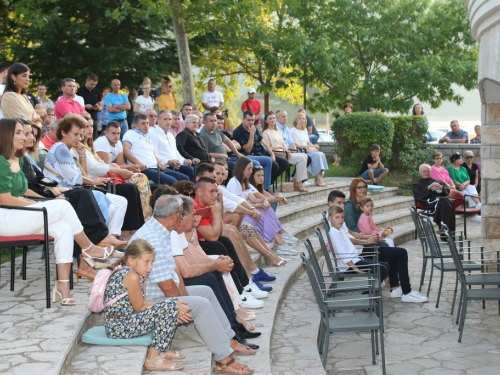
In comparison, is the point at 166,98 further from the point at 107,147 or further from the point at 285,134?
the point at 107,147

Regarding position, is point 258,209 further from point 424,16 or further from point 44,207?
point 424,16

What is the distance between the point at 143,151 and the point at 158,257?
4.52 metres

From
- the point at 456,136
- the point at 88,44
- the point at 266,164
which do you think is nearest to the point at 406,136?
the point at 456,136

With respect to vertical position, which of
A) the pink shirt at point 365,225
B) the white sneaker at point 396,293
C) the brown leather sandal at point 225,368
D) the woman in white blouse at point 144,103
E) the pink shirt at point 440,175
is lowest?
the brown leather sandal at point 225,368

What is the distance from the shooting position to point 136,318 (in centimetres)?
524

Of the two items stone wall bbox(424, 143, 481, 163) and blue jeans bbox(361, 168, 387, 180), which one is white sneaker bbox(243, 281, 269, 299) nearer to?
blue jeans bbox(361, 168, 387, 180)

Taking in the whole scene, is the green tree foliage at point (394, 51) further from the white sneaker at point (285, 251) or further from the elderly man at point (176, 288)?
the elderly man at point (176, 288)

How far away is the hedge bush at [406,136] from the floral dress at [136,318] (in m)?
13.6

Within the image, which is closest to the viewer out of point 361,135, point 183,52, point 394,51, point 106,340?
point 106,340

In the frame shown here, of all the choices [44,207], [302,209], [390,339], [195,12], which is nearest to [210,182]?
[44,207]

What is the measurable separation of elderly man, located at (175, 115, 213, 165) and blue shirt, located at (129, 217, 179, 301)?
5.67 meters

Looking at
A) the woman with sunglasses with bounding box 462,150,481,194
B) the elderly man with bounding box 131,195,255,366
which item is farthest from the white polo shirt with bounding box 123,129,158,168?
the woman with sunglasses with bounding box 462,150,481,194

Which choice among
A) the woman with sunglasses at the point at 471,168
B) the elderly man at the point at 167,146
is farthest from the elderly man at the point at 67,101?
the woman with sunglasses at the point at 471,168

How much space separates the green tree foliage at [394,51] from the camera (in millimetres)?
25188
